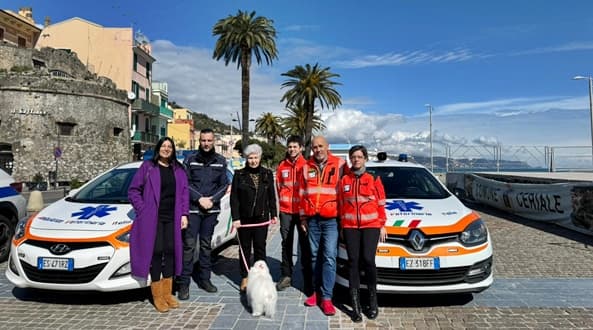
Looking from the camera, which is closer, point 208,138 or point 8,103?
point 208,138

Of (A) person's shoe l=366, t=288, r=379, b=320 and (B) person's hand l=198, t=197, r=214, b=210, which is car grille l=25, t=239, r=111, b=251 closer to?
(B) person's hand l=198, t=197, r=214, b=210

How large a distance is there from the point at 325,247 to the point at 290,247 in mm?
1005

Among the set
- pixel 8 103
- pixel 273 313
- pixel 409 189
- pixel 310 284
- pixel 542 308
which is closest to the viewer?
pixel 273 313

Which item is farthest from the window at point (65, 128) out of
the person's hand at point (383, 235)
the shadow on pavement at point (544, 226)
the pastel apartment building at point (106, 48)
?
the person's hand at point (383, 235)

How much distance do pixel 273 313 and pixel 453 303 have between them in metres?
2.07

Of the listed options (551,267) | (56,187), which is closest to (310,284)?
(551,267)

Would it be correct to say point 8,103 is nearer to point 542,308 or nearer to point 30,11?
point 30,11

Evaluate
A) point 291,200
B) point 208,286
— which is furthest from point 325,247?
point 208,286

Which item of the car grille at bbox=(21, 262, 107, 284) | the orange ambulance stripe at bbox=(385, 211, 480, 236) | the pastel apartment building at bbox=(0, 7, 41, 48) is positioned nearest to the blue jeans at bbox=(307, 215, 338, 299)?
the orange ambulance stripe at bbox=(385, 211, 480, 236)

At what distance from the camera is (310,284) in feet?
16.6

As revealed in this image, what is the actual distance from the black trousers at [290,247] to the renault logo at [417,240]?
1.16m

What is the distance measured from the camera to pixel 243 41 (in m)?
28.7

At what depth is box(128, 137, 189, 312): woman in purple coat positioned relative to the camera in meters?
4.45

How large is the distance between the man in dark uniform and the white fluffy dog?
3.30ft
